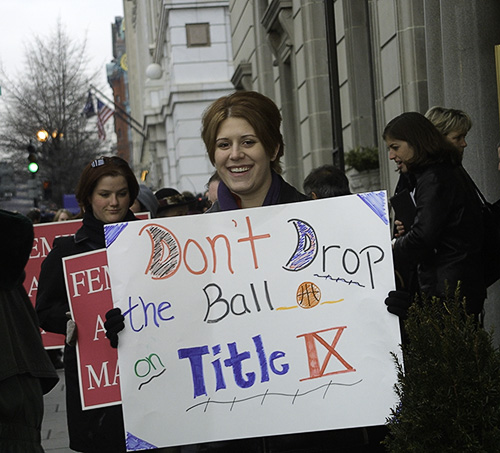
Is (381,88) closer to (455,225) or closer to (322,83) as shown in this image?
(322,83)

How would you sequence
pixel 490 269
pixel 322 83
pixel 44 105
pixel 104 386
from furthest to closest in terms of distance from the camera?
1. pixel 44 105
2. pixel 322 83
3. pixel 490 269
4. pixel 104 386

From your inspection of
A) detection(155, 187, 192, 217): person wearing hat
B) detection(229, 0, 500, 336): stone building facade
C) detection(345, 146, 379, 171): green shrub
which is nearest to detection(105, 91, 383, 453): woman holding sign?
detection(229, 0, 500, 336): stone building facade

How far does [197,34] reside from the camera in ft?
135

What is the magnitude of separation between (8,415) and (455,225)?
2.79 m

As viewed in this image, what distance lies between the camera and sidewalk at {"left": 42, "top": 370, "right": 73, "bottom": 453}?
8.46 metres

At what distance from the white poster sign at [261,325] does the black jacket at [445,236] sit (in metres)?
1.65

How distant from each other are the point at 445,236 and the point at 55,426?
201 inches

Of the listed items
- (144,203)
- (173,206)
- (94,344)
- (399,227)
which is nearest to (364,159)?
(173,206)

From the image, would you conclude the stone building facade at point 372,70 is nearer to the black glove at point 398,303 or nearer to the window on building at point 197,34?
the black glove at point 398,303

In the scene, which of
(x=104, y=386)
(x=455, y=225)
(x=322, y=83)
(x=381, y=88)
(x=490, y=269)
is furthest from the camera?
(x=322, y=83)

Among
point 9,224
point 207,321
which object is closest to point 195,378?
point 207,321

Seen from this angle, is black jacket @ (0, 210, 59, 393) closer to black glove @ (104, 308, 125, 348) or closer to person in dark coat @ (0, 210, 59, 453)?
person in dark coat @ (0, 210, 59, 453)

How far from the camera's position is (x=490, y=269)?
6.07 m

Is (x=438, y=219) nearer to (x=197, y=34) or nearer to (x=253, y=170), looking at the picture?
(x=253, y=170)
